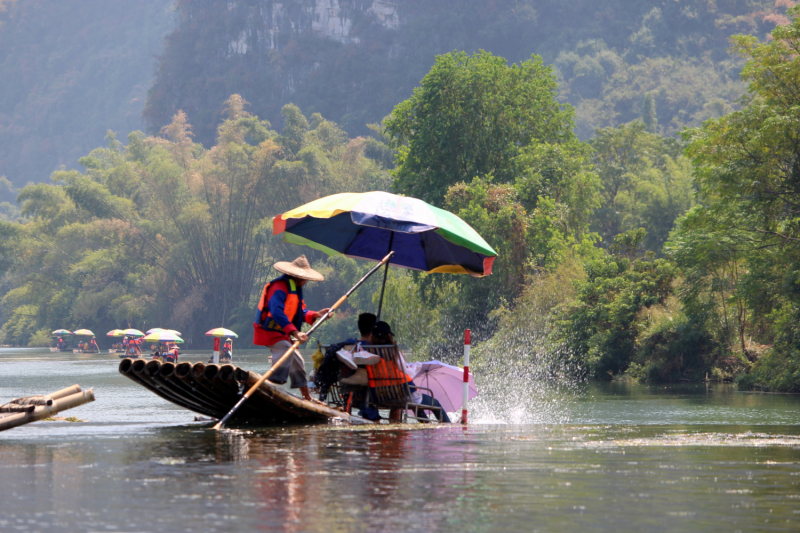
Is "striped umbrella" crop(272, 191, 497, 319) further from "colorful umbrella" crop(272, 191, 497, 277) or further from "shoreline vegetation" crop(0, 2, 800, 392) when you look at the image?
"shoreline vegetation" crop(0, 2, 800, 392)

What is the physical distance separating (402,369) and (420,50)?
13479 centimetres

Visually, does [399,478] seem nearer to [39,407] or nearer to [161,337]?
[39,407]

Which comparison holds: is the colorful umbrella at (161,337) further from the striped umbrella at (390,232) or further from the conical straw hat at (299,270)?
the conical straw hat at (299,270)

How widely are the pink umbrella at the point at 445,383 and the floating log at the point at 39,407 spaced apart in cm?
505

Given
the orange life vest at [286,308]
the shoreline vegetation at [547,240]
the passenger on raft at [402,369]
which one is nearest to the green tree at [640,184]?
the shoreline vegetation at [547,240]

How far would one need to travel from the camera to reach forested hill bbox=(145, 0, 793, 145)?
130m

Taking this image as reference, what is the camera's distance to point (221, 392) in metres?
12.2

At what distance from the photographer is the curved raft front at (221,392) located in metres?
11.5

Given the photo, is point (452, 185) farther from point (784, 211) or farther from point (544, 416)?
point (544, 416)

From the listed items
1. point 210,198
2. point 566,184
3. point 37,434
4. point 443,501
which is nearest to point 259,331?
point 37,434

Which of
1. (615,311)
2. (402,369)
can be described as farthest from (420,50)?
(402,369)

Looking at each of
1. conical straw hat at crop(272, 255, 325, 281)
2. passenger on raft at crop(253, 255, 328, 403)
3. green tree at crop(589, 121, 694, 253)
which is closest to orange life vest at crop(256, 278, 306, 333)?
passenger on raft at crop(253, 255, 328, 403)

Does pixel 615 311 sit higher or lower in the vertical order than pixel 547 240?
lower

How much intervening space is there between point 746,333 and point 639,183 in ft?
121
